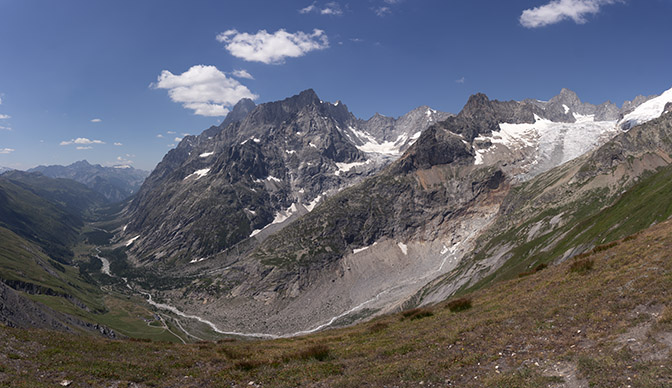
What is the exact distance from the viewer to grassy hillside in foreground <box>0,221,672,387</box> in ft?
51.8

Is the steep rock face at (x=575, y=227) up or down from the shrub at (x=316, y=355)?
down

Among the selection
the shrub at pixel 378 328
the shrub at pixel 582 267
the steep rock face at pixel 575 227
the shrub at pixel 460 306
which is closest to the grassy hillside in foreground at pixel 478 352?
the shrub at pixel 582 267

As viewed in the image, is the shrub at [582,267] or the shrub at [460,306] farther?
the shrub at [460,306]

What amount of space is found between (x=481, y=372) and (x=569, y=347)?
16.9 ft

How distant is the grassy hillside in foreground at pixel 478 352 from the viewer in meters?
15.8

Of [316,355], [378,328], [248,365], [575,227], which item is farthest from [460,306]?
[575,227]

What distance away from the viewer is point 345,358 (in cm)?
2386

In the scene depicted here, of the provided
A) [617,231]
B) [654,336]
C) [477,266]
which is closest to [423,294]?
[477,266]

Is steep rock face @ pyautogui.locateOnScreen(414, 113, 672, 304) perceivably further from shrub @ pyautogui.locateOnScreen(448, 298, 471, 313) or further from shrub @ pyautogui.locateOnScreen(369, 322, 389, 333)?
shrub @ pyautogui.locateOnScreen(369, 322, 389, 333)

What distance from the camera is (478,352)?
19938 mm

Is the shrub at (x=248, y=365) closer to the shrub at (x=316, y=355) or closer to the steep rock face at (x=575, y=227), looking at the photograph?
the shrub at (x=316, y=355)

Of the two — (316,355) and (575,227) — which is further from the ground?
(316,355)

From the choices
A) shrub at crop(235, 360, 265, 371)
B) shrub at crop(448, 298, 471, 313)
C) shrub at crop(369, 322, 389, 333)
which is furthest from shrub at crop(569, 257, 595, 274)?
shrub at crop(235, 360, 265, 371)

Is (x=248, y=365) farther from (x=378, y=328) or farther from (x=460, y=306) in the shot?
(x=460, y=306)
